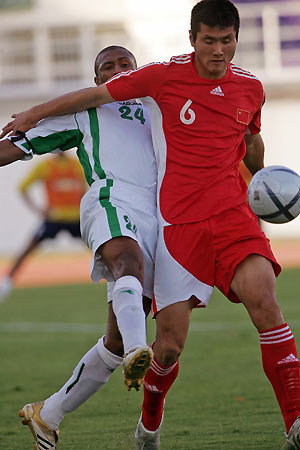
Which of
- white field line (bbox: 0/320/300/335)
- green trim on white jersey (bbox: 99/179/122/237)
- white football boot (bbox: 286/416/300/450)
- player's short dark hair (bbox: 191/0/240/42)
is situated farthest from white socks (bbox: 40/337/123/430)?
white field line (bbox: 0/320/300/335)

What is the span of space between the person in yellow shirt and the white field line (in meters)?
3.39

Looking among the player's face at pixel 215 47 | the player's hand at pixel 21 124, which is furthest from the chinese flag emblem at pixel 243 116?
the player's hand at pixel 21 124

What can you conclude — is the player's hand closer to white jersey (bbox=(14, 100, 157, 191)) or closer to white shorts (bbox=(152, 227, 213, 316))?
white jersey (bbox=(14, 100, 157, 191))

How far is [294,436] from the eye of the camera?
185 inches

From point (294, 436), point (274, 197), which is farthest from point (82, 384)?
point (274, 197)

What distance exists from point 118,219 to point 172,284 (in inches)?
18.1

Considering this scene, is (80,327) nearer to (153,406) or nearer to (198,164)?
(153,406)

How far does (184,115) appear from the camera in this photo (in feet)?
17.1

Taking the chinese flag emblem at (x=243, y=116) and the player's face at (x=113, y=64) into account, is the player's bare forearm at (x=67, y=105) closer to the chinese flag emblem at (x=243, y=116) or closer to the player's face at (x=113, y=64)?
the player's face at (x=113, y=64)

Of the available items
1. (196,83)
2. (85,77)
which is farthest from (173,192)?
(85,77)

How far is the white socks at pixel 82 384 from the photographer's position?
17.6 feet

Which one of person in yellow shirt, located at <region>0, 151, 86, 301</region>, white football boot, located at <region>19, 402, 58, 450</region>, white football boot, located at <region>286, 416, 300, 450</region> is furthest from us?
person in yellow shirt, located at <region>0, 151, 86, 301</region>

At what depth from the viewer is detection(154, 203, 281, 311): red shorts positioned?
5066 mm

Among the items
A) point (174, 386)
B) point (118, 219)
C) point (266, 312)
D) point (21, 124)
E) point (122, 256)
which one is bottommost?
point (174, 386)
